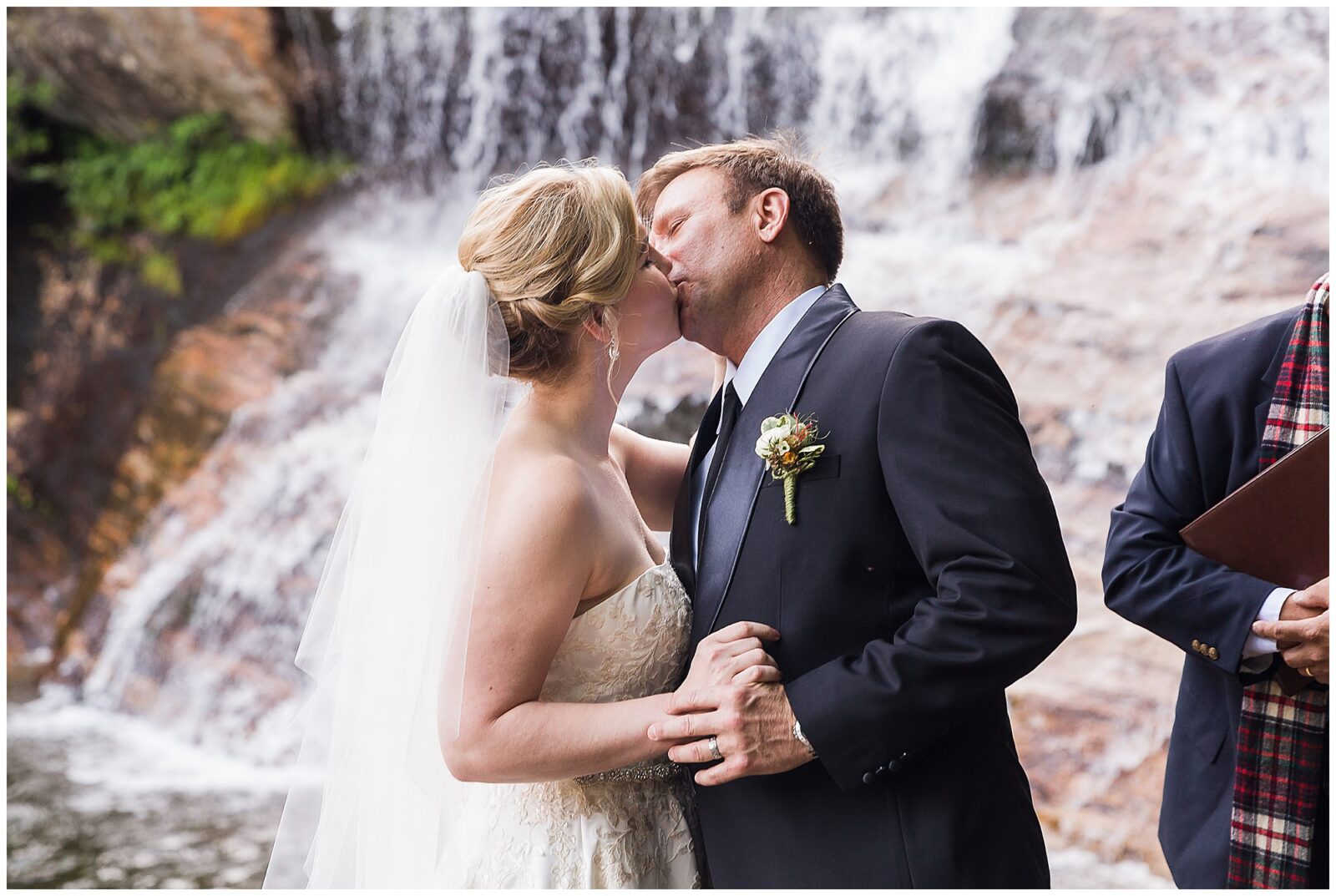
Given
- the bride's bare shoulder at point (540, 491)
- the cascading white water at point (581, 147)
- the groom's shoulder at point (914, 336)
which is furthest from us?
the cascading white water at point (581, 147)

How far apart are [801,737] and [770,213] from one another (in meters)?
1.12

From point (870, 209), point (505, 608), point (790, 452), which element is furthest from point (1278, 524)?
point (870, 209)

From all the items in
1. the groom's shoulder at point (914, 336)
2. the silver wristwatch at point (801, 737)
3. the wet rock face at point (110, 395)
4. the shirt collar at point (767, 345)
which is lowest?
the wet rock face at point (110, 395)

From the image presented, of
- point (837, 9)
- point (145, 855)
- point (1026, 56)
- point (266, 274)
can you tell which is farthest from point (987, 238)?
point (145, 855)

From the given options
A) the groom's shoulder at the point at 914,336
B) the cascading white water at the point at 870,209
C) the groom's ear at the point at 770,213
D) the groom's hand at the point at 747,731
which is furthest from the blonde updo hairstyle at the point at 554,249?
the cascading white water at the point at 870,209

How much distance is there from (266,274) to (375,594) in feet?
26.2

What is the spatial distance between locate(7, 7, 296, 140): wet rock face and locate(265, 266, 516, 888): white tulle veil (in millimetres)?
8500

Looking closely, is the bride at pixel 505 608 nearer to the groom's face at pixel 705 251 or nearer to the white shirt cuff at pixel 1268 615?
the groom's face at pixel 705 251

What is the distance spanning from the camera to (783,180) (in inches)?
97.3

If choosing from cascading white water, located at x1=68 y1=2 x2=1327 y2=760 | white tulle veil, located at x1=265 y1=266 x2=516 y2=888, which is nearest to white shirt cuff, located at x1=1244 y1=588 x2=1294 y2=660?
white tulle veil, located at x1=265 y1=266 x2=516 y2=888

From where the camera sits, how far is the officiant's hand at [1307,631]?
6.89ft

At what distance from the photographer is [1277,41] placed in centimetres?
798

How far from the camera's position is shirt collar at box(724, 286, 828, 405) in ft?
7.70

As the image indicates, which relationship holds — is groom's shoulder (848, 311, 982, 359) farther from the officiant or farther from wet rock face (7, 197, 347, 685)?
wet rock face (7, 197, 347, 685)
